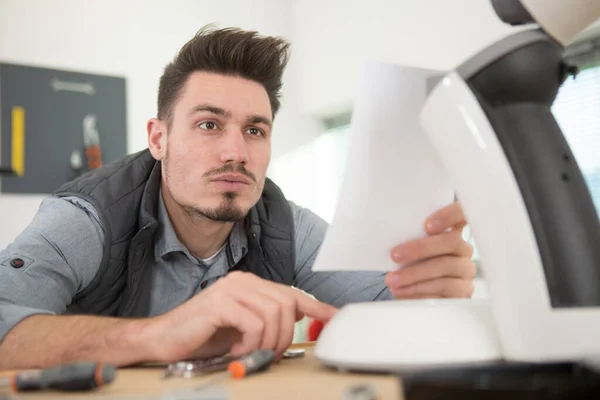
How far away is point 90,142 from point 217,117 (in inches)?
60.5

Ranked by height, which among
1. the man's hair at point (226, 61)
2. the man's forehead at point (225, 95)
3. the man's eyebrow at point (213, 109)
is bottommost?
the man's eyebrow at point (213, 109)

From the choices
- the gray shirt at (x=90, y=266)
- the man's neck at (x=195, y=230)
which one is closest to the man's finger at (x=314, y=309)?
the gray shirt at (x=90, y=266)

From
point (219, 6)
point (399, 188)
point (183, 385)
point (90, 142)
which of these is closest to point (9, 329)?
point (183, 385)

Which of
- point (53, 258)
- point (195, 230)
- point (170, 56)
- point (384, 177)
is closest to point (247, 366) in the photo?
point (384, 177)

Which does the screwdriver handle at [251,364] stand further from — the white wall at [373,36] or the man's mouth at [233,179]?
the white wall at [373,36]

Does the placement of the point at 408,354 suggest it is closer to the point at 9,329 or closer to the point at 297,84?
the point at 9,329

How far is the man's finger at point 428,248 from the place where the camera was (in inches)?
26.0

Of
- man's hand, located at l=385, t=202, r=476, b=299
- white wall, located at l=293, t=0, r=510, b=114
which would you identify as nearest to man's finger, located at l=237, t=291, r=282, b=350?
man's hand, located at l=385, t=202, r=476, b=299

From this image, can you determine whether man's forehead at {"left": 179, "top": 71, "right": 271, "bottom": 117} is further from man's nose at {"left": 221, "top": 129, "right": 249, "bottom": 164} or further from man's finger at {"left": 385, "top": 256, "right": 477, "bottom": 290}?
man's finger at {"left": 385, "top": 256, "right": 477, "bottom": 290}

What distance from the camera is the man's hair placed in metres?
1.46

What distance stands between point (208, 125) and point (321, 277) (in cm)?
47

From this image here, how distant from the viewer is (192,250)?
1.38m

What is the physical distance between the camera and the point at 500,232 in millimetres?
441

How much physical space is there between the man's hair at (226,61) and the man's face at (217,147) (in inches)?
1.1
